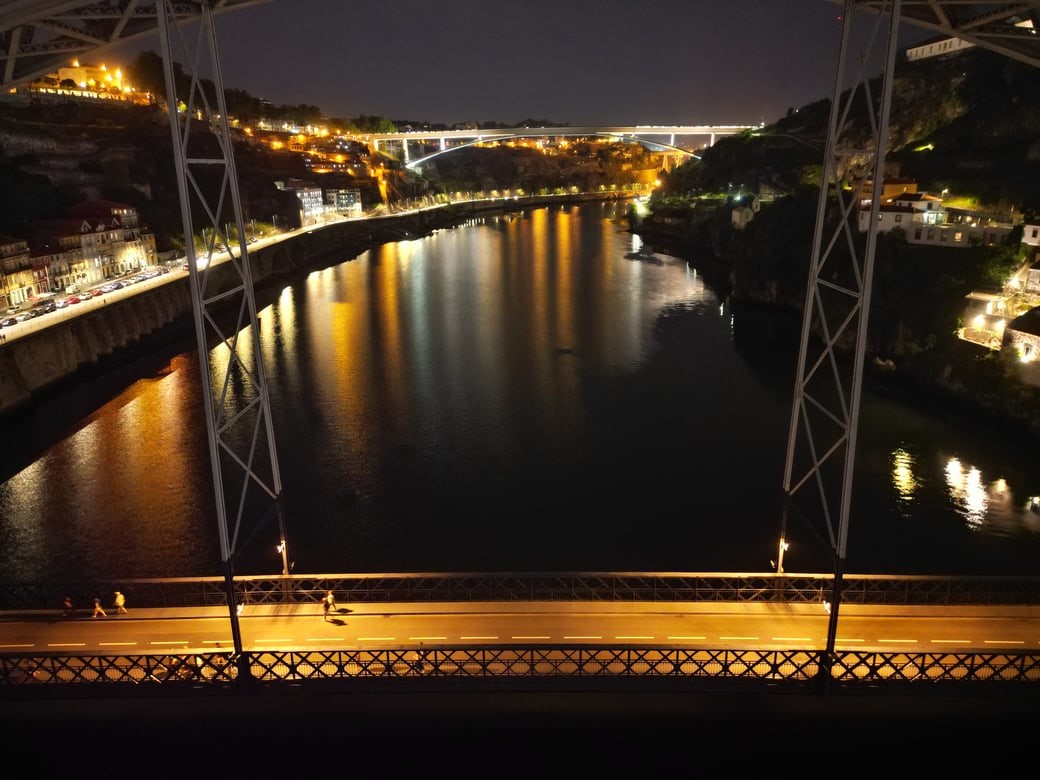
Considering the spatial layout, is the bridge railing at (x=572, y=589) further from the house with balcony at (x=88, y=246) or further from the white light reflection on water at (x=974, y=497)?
the house with balcony at (x=88, y=246)

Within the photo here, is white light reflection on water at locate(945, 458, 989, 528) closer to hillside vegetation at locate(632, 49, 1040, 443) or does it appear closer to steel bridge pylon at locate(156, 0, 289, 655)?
hillside vegetation at locate(632, 49, 1040, 443)

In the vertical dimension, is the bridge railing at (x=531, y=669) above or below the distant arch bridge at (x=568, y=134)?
below

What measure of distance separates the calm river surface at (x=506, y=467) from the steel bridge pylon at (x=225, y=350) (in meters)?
0.79

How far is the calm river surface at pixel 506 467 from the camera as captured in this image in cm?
1334

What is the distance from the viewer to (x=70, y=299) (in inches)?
1054

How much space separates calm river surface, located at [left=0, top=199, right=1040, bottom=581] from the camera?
13.3 metres

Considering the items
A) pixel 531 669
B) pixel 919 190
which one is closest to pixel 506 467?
pixel 531 669

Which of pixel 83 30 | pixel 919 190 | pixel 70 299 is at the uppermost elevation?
pixel 83 30

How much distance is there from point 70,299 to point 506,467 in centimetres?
2056

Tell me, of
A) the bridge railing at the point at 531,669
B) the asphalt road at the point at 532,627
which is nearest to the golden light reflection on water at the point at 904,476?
the asphalt road at the point at 532,627

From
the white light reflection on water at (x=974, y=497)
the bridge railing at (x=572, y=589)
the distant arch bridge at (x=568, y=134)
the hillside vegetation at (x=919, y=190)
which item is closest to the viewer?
the bridge railing at (x=572, y=589)

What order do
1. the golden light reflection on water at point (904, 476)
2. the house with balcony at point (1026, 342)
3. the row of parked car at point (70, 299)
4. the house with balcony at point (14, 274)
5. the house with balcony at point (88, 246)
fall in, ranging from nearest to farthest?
the golden light reflection on water at point (904, 476)
the house with balcony at point (1026, 342)
the row of parked car at point (70, 299)
the house with balcony at point (14, 274)
the house with balcony at point (88, 246)

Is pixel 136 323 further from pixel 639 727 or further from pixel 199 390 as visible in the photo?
pixel 639 727

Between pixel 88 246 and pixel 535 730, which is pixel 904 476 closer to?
pixel 535 730
